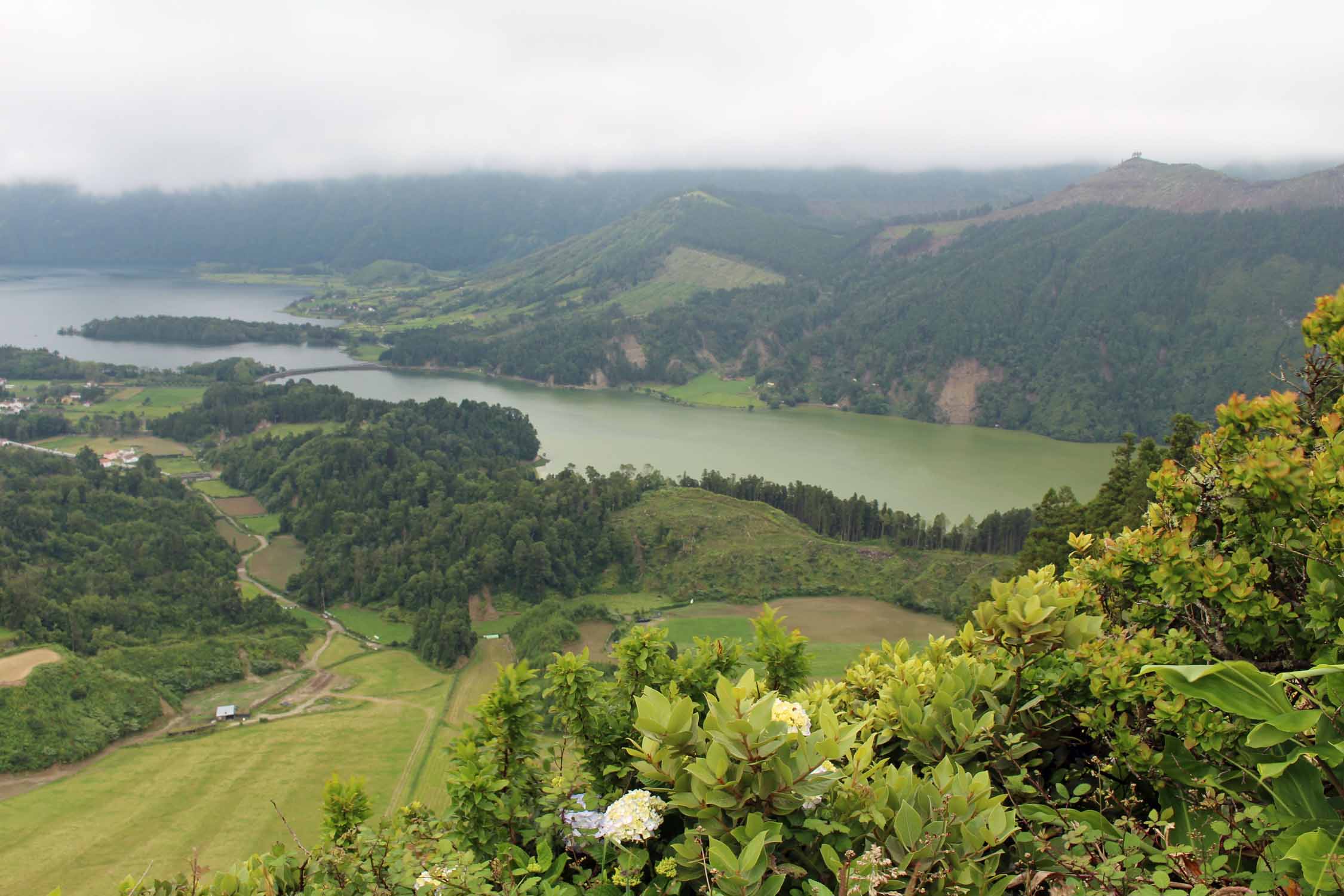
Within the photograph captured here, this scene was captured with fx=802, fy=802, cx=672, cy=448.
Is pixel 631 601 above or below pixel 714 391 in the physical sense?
below

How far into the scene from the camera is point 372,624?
29.6 metres

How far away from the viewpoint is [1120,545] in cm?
340

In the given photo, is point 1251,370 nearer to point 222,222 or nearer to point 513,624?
point 513,624

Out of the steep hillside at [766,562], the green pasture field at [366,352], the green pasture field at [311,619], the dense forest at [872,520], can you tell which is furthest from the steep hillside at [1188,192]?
the green pasture field at [311,619]

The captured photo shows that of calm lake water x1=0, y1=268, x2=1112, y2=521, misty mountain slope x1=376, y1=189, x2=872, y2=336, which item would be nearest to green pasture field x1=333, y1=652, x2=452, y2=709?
calm lake water x1=0, y1=268, x2=1112, y2=521

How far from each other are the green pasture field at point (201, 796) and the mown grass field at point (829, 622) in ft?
30.1

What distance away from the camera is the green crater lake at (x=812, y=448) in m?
41.7

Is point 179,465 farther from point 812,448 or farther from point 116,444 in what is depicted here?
point 812,448

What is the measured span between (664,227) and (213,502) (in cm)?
9040

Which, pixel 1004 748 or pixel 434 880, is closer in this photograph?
pixel 434 880

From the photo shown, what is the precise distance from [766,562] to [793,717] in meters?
29.5

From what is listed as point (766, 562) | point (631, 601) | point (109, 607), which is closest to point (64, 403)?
point (109, 607)

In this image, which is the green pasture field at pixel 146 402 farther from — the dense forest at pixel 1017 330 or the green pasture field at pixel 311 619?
the green pasture field at pixel 311 619

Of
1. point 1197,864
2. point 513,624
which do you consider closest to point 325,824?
point 1197,864
